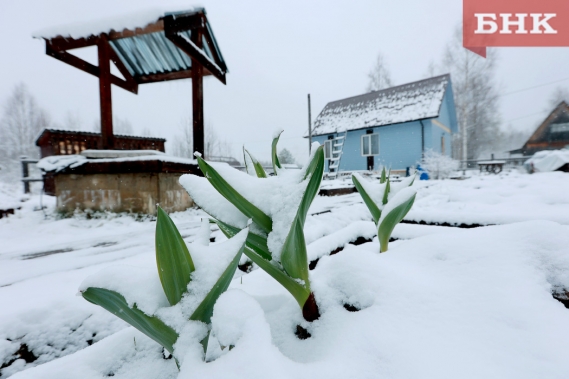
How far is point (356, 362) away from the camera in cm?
35

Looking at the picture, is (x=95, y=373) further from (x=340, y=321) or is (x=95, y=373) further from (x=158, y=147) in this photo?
(x=158, y=147)

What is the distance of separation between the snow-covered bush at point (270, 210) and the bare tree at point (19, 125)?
3260 centimetres

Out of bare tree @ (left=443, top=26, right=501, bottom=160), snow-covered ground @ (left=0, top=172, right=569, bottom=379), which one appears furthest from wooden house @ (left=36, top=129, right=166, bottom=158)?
bare tree @ (left=443, top=26, right=501, bottom=160)

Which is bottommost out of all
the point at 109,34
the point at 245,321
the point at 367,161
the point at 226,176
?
the point at 245,321

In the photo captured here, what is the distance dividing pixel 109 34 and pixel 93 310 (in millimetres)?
4428

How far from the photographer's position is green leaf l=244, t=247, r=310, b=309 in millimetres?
381

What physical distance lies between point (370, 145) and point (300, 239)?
13560 millimetres

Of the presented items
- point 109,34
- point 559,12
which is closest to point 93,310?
point 109,34

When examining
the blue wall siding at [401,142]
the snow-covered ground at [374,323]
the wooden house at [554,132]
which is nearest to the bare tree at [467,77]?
the blue wall siding at [401,142]

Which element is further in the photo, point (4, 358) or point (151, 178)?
point (151, 178)

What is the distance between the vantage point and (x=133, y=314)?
297 millimetres

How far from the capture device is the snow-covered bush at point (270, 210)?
383 millimetres

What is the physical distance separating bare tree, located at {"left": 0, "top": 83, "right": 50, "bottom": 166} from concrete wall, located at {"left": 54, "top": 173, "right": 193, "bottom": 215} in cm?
2867

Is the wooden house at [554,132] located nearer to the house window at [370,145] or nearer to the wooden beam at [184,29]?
the house window at [370,145]
